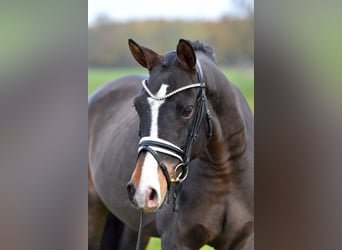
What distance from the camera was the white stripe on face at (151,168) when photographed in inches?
71.0

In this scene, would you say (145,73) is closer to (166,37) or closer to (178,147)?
(166,37)

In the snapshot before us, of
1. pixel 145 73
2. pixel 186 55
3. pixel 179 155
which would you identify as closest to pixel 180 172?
pixel 179 155

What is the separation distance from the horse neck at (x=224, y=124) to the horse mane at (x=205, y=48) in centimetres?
8

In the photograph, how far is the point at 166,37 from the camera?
218 cm

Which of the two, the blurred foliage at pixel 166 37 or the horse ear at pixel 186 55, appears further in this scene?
the blurred foliage at pixel 166 37

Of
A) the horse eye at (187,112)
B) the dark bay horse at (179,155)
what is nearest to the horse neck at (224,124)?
the dark bay horse at (179,155)

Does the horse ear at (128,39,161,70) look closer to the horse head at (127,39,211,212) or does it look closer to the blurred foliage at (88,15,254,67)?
the horse head at (127,39,211,212)

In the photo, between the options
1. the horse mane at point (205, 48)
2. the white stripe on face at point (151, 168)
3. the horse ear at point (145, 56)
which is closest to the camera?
the white stripe on face at point (151, 168)

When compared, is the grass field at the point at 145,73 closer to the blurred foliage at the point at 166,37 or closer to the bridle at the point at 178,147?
the blurred foliage at the point at 166,37
